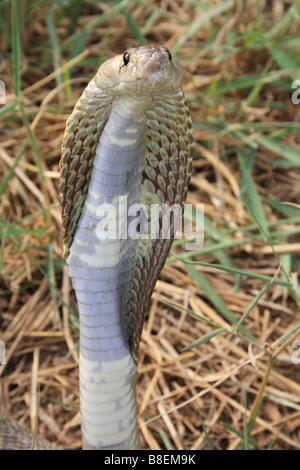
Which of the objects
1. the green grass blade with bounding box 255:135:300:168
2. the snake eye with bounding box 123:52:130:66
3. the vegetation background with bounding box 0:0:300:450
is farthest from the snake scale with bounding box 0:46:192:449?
the green grass blade with bounding box 255:135:300:168

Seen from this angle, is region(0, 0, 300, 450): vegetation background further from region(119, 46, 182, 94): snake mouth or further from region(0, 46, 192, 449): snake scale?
region(119, 46, 182, 94): snake mouth

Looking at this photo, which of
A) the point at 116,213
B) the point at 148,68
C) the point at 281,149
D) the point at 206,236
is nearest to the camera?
the point at 148,68

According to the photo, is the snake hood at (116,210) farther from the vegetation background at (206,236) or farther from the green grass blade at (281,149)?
the green grass blade at (281,149)

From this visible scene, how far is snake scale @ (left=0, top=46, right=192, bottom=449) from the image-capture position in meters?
1.24

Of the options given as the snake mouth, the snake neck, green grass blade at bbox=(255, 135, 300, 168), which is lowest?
the snake neck

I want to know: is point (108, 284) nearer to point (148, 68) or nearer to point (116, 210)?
point (116, 210)

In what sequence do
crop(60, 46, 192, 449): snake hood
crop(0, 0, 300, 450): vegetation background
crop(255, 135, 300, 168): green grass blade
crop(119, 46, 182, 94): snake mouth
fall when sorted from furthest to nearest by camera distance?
crop(255, 135, 300, 168): green grass blade → crop(0, 0, 300, 450): vegetation background → crop(60, 46, 192, 449): snake hood → crop(119, 46, 182, 94): snake mouth

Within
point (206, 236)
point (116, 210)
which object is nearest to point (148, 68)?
point (116, 210)

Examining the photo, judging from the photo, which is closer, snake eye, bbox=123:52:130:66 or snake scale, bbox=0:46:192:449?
snake eye, bbox=123:52:130:66

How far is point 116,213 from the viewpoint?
134 centimetres

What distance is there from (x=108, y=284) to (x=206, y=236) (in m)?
0.84

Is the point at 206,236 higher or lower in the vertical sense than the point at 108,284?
higher

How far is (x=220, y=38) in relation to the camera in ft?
8.64
